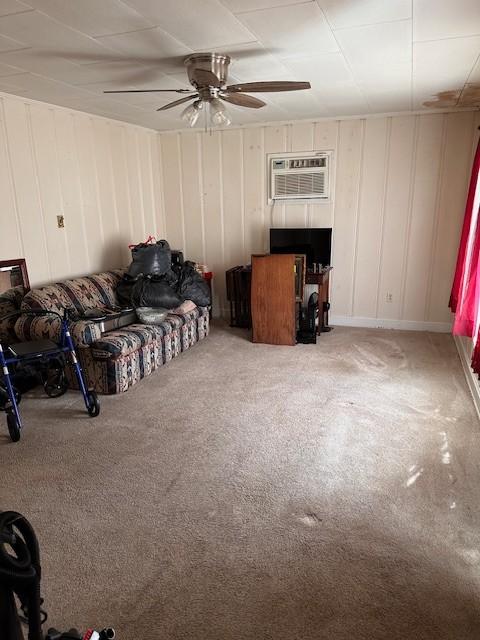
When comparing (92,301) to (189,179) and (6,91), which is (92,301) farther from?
(189,179)

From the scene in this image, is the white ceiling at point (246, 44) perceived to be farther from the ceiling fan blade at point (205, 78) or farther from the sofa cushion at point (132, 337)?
the sofa cushion at point (132, 337)

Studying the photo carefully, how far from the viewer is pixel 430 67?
122 inches

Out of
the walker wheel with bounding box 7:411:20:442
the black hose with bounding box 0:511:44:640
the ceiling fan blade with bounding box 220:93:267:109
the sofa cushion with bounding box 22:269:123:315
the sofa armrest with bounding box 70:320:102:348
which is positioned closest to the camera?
the black hose with bounding box 0:511:44:640

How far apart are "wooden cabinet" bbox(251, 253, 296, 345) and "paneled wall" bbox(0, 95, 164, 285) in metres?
1.77

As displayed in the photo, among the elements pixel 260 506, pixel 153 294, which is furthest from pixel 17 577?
pixel 153 294

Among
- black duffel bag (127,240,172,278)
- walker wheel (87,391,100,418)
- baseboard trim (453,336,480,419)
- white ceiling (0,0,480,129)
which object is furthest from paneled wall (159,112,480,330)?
walker wheel (87,391,100,418)

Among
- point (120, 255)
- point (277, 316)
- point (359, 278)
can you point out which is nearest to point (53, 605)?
point (277, 316)

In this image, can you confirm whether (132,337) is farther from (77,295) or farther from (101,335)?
(77,295)

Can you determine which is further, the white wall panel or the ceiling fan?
the white wall panel

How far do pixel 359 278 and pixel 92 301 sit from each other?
3.08 m

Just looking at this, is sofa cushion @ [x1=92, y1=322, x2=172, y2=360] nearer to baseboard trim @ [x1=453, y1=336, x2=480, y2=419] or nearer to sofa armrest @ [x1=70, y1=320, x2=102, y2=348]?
sofa armrest @ [x1=70, y1=320, x2=102, y2=348]

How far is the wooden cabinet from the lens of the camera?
459 centimetres

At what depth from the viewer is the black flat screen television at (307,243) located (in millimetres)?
5079

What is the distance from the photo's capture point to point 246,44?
2627 millimetres
